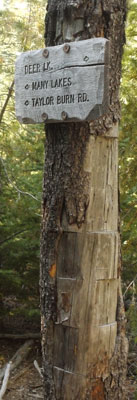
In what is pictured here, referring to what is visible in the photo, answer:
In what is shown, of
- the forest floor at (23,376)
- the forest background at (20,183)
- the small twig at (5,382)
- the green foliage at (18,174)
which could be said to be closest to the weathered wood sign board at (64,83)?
the forest background at (20,183)

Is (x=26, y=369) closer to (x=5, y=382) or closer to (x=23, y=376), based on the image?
(x=23, y=376)

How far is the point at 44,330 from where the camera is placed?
314 centimetres

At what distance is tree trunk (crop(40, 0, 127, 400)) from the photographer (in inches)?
116

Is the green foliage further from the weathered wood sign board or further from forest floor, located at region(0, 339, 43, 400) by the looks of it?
the weathered wood sign board

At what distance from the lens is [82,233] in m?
2.96

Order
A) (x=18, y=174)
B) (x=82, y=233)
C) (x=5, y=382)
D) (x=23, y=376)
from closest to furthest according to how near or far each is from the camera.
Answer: (x=82, y=233) → (x=5, y=382) → (x=23, y=376) → (x=18, y=174)

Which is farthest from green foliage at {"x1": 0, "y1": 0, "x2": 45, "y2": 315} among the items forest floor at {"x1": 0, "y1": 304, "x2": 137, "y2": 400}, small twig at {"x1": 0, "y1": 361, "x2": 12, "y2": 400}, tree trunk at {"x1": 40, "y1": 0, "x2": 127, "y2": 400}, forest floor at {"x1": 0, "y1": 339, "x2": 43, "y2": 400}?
tree trunk at {"x1": 40, "y1": 0, "x2": 127, "y2": 400}

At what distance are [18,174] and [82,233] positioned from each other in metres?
4.93

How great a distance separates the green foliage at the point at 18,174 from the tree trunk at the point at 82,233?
13.0ft

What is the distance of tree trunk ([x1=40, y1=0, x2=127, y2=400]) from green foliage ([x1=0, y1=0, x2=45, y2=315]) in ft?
13.0

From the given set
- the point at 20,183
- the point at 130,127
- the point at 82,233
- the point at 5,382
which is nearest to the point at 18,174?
the point at 20,183

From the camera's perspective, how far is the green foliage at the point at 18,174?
735 centimetres

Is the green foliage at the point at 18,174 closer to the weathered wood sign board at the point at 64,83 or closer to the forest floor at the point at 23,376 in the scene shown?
the forest floor at the point at 23,376

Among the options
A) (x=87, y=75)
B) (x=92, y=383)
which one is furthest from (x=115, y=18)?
(x=92, y=383)
